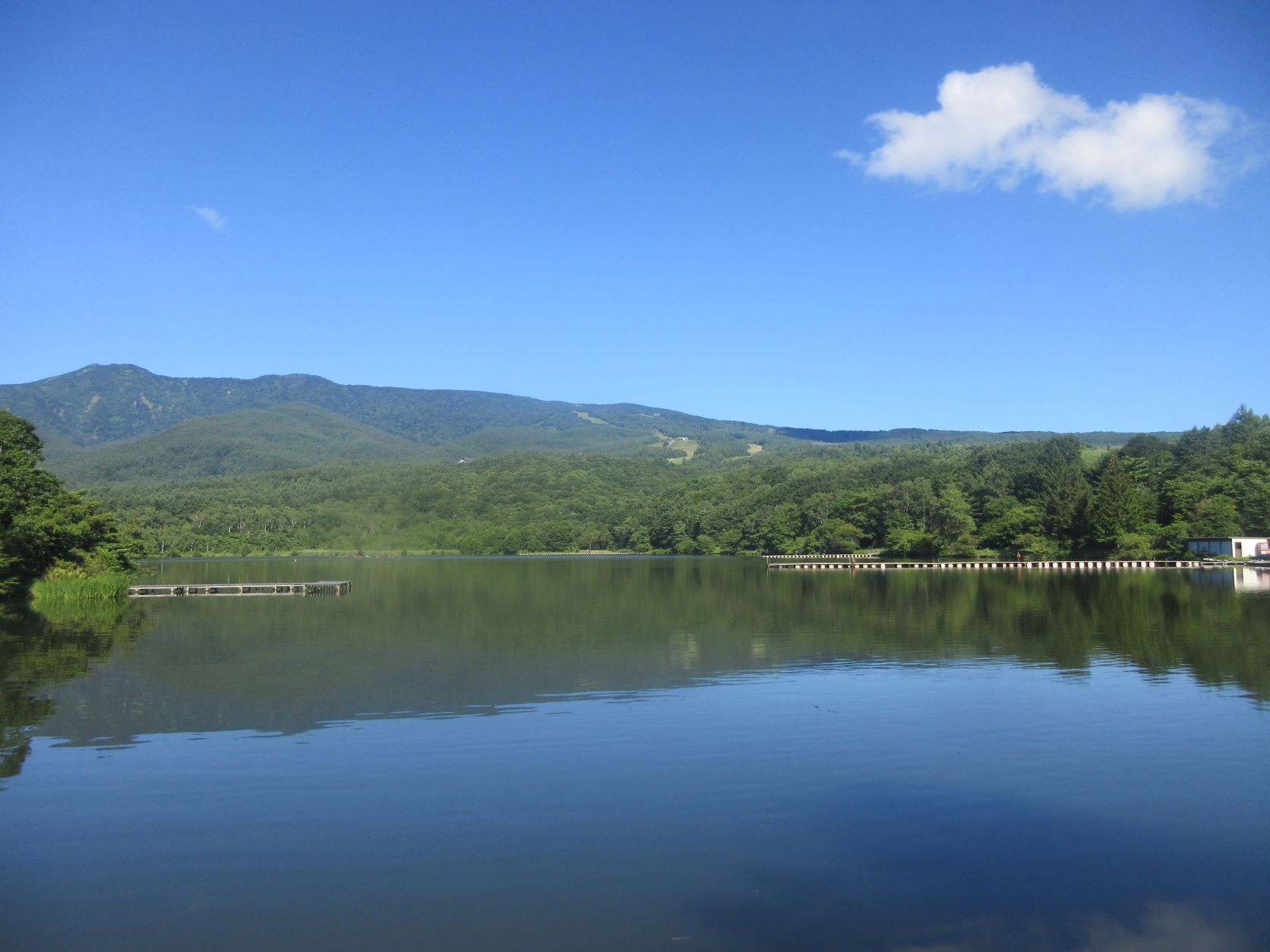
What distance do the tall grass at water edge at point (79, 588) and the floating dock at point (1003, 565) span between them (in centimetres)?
5589

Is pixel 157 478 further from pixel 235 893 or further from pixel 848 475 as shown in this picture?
pixel 235 893

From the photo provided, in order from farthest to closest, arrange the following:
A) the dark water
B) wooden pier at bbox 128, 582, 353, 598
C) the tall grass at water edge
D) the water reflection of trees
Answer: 1. wooden pier at bbox 128, 582, 353, 598
2. the tall grass at water edge
3. the water reflection of trees
4. the dark water

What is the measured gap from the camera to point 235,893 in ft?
27.4

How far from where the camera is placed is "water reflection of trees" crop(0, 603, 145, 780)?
1514cm

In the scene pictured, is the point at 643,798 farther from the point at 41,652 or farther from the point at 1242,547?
the point at 1242,547

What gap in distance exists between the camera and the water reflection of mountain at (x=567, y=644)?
57.4 feet

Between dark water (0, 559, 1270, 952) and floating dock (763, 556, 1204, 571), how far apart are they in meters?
56.2

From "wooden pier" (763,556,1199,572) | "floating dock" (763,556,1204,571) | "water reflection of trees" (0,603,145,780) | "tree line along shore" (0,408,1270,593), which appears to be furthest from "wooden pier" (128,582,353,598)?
"floating dock" (763,556,1204,571)

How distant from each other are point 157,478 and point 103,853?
209572 mm

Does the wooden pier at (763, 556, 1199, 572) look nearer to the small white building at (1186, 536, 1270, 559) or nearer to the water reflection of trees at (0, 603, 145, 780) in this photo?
the small white building at (1186, 536, 1270, 559)

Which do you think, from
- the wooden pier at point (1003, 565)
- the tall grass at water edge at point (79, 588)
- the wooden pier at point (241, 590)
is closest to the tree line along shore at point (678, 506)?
the tall grass at water edge at point (79, 588)

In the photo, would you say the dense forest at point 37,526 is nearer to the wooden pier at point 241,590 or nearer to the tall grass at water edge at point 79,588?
the tall grass at water edge at point 79,588

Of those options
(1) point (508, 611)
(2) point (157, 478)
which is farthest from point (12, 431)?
(2) point (157, 478)

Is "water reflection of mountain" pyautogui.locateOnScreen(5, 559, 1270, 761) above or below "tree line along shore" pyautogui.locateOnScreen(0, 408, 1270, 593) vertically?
below
